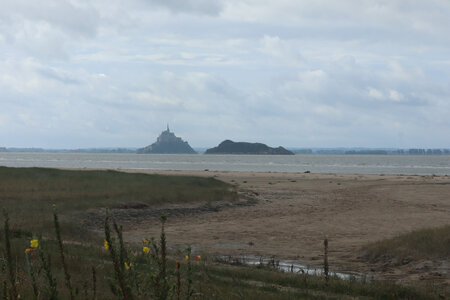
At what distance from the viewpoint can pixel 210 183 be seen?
31.4m

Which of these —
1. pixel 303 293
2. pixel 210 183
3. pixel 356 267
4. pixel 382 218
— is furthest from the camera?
pixel 210 183

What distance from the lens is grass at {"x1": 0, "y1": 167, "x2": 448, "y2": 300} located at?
318 cm

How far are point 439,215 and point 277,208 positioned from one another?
750 cm

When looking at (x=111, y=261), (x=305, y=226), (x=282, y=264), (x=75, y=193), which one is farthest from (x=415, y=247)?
(x=75, y=193)

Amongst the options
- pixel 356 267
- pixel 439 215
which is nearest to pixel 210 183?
pixel 439 215

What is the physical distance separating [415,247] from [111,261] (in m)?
7.58

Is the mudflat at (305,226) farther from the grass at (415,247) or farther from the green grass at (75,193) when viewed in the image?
the green grass at (75,193)

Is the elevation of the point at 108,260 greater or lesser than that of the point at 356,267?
greater

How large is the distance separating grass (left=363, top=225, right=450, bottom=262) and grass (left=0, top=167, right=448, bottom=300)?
142 inches

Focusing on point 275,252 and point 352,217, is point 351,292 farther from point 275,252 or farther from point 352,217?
point 352,217

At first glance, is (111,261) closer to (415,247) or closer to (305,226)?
(415,247)

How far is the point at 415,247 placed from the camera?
11688mm

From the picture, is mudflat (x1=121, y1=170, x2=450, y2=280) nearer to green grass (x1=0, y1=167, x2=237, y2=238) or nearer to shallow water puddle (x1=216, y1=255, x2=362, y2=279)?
shallow water puddle (x1=216, y1=255, x2=362, y2=279)

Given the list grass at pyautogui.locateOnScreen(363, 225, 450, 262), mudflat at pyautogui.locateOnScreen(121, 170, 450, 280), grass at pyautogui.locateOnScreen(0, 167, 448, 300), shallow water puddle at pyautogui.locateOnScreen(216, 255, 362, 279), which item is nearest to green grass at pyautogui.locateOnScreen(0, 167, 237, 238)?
grass at pyautogui.locateOnScreen(0, 167, 448, 300)
